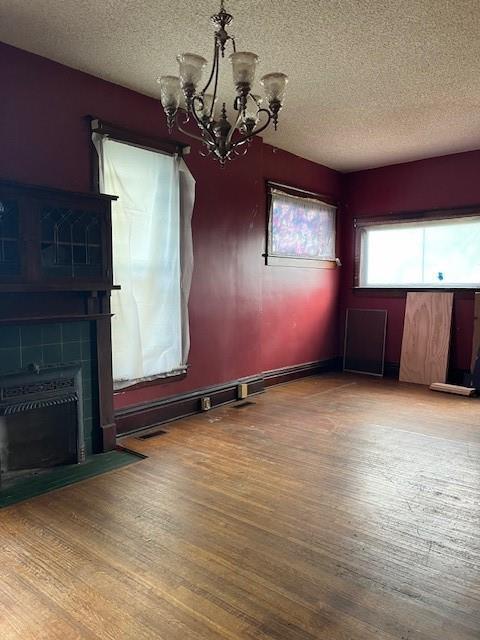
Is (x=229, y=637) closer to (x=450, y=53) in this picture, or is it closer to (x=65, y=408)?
(x=65, y=408)

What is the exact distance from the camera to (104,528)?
2357mm

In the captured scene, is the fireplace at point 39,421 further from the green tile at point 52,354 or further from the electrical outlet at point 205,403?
the electrical outlet at point 205,403

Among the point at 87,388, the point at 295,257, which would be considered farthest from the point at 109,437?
the point at 295,257

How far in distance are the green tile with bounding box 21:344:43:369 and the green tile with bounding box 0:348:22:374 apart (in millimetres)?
34

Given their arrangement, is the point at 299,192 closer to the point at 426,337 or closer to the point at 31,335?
the point at 426,337

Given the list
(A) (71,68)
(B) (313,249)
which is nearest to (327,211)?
(B) (313,249)

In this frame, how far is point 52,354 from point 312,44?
267 cm

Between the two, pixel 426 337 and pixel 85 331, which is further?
pixel 426 337

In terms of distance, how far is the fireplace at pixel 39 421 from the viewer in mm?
2908

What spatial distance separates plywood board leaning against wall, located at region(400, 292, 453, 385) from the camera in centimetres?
570

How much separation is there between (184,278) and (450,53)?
8.51 ft

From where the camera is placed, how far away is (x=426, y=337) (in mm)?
5855

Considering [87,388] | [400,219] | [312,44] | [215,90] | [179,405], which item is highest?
[312,44]

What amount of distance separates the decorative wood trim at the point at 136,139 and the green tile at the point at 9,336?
3.94ft
